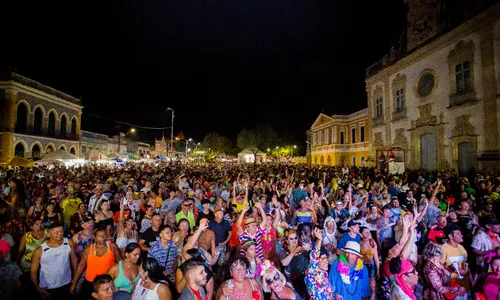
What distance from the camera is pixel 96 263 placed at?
148 inches

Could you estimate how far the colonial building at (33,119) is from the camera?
26.8 m

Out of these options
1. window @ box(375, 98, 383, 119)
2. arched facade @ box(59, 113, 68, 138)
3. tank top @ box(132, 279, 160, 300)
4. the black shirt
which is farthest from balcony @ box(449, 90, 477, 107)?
arched facade @ box(59, 113, 68, 138)

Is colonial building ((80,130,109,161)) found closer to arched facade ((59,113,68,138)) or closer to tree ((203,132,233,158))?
arched facade ((59,113,68,138))

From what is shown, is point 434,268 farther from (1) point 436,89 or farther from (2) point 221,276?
(1) point 436,89

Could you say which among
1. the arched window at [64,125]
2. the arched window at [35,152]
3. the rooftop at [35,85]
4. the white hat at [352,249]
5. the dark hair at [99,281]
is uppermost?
the rooftop at [35,85]

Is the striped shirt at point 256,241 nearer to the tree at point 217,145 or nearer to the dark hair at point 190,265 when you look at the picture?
the dark hair at point 190,265

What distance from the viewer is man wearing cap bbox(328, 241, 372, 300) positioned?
11.7 ft

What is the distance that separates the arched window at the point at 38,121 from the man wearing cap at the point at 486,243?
127 ft

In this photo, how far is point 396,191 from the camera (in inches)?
404

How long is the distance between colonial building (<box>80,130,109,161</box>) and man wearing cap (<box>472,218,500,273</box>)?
42570 millimetres

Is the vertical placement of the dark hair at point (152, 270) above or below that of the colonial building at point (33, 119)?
below

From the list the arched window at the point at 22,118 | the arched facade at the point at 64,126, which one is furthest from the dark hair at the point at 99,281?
the arched facade at the point at 64,126

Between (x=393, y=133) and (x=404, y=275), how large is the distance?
2363cm

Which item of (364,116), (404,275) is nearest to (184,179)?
(404,275)
